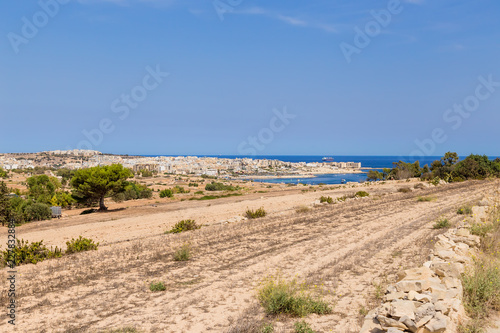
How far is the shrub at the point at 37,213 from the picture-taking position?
24703 millimetres

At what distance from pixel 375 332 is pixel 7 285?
25.2 feet

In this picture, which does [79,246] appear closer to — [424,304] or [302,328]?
[302,328]

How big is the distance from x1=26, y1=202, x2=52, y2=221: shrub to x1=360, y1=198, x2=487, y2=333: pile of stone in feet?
84.9

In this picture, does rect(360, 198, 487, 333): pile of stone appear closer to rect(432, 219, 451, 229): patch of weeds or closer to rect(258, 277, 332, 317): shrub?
rect(258, 277, 332, 317): shrub

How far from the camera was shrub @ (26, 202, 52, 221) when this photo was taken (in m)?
24.7

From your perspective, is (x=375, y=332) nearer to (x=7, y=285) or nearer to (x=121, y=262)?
(x=121, y=262)

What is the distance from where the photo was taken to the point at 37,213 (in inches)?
979

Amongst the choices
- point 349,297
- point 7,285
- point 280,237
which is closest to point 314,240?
point 280,237

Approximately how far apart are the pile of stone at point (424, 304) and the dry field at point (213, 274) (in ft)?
2.43

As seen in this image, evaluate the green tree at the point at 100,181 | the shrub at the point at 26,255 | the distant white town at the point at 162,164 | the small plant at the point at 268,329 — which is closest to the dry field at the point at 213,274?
the small plant at the point at 268,329

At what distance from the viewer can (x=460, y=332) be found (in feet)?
15.3

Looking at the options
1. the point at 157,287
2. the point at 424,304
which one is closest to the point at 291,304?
the point at 424,304

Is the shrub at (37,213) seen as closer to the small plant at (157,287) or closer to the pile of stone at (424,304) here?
the small plant at (157,287)

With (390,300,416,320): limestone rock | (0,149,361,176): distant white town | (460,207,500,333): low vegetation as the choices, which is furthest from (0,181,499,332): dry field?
(0,149,361,176): distant white town
